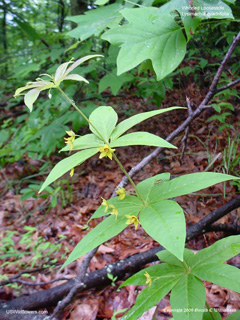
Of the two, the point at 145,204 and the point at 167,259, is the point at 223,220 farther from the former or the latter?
the point at 145,204

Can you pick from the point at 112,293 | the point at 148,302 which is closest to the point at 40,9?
the point at 112,293

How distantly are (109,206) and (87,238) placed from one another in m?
0.16

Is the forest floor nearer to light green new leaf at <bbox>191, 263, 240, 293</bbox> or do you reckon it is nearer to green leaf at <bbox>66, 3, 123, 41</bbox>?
light green new leaf at <bbox>191, 263, 240, 293</bbox>

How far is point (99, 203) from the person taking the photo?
10.5 feet

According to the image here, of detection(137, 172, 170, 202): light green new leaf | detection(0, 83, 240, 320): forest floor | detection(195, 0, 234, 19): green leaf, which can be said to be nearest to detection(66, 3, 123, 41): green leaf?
detection(195, 0, 234, 19): green leaf

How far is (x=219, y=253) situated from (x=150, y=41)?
3.81 feet

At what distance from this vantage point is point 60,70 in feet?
2.94

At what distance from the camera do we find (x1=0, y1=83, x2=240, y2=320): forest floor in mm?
1916

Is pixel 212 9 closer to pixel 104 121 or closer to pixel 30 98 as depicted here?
pixel 104 121

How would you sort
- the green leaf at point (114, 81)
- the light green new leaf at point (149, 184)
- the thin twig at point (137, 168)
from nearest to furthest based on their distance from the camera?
the light green new leaf at point (149, 184) → the thin twig at point (137, 168) → the green leaf at point (114, 81)

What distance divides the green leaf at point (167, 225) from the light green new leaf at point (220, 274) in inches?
12.9

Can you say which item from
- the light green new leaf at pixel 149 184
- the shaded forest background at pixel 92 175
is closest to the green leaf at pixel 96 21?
the shaded forest background at pixel 92 175

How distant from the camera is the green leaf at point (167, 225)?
0.70m

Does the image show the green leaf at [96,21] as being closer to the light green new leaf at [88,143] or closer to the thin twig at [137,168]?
the thin twig at [137,168]
